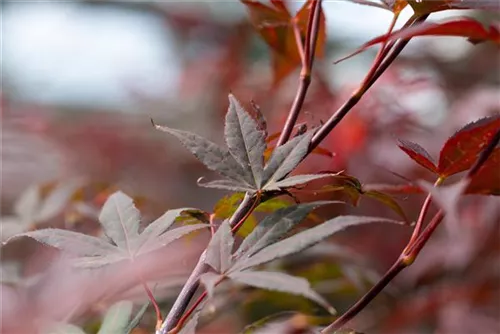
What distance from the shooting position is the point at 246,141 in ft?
1.42

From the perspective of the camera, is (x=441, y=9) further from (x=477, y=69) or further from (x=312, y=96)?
(x=477, y=69)

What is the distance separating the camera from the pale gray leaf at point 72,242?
43 centimetres

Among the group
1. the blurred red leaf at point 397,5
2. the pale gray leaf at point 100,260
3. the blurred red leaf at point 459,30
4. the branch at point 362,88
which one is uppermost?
the blurred red leaf at point 397,5

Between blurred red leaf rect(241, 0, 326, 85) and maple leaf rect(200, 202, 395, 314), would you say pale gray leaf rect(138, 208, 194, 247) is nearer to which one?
maple leaf rect(200, 202, 395, 314)

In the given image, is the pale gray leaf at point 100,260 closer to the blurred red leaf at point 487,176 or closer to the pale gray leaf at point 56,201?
the blurred red leaf at point 487,176

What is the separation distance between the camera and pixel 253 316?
1.05m

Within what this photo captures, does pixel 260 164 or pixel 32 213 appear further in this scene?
pixel 32 213

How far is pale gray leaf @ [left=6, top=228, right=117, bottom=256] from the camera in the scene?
43 cm

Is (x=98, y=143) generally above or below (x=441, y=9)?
below

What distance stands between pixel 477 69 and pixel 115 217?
1.62 m

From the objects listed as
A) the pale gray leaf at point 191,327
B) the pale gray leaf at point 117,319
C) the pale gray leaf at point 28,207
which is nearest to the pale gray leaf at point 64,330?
the pale gray leaf at point 117,319

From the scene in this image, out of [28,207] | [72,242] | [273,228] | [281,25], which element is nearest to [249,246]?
[273,228]

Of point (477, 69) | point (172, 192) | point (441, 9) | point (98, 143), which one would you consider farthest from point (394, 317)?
point (98, 143)

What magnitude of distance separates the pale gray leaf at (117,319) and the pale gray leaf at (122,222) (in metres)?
0.06
